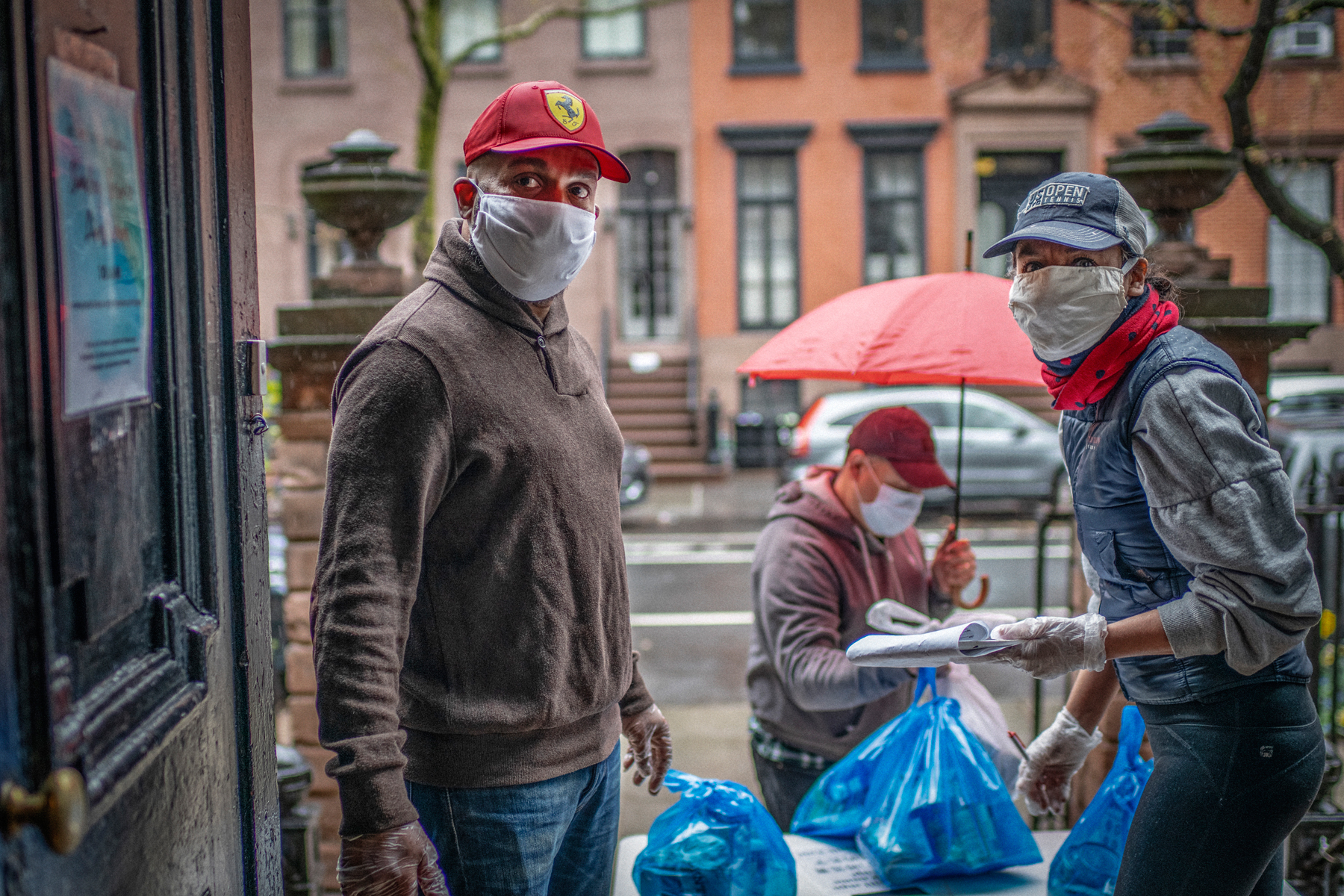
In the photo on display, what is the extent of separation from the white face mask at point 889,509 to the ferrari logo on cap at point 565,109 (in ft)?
4.82

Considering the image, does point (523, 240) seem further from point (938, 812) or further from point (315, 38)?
point (315, 38)

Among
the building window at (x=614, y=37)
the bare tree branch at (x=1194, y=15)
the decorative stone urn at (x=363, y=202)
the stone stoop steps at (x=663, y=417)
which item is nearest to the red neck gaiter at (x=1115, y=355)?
the bare tree branch at (x=1194, y=15)

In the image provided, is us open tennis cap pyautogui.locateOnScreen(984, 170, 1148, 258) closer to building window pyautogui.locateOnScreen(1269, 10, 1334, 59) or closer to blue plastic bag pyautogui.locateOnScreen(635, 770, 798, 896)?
blue plastic bag pyautogui.locateOnScreen(635, 770, 798, 896)

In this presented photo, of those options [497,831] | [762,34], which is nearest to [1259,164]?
[497,831]

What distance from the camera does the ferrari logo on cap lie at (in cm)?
209

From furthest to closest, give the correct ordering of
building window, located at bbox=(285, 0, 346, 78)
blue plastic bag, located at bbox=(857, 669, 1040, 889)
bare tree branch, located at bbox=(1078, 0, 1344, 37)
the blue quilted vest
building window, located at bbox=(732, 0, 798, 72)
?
building window, located at bbox=(732, 0, 798, 72) → building window, located at bbox=(285, 0, 346, 78) → bare tree branch, located at bbox=(1078, 0, 1344, 37) → blue plastic bag, located at bbox=(857, 669, 1040, 889) → the blue quilted vest

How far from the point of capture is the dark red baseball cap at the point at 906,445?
A: 3.18 m

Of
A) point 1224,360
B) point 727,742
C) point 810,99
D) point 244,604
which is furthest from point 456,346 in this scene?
point 810,99

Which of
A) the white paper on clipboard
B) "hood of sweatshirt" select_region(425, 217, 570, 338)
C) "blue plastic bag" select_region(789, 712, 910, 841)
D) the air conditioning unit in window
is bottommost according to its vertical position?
"blue plastic bag" select_region(789, 712, 910, 841)

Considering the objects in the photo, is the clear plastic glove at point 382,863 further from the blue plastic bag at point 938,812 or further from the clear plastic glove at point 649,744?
the blue plastic bag at point 938,812

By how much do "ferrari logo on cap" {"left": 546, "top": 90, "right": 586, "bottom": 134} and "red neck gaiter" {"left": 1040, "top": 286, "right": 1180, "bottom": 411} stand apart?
1101 mm

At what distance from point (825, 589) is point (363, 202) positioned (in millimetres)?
2593

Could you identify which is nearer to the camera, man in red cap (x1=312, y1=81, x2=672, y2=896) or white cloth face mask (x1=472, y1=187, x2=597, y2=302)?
man in red cap (x1=312, y1=81, x2=672, y2=896)

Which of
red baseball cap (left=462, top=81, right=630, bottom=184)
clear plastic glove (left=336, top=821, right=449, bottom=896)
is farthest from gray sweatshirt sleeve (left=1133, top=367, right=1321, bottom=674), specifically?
clear plastic glove (left=336, top=821, right=449, bottom=896)
